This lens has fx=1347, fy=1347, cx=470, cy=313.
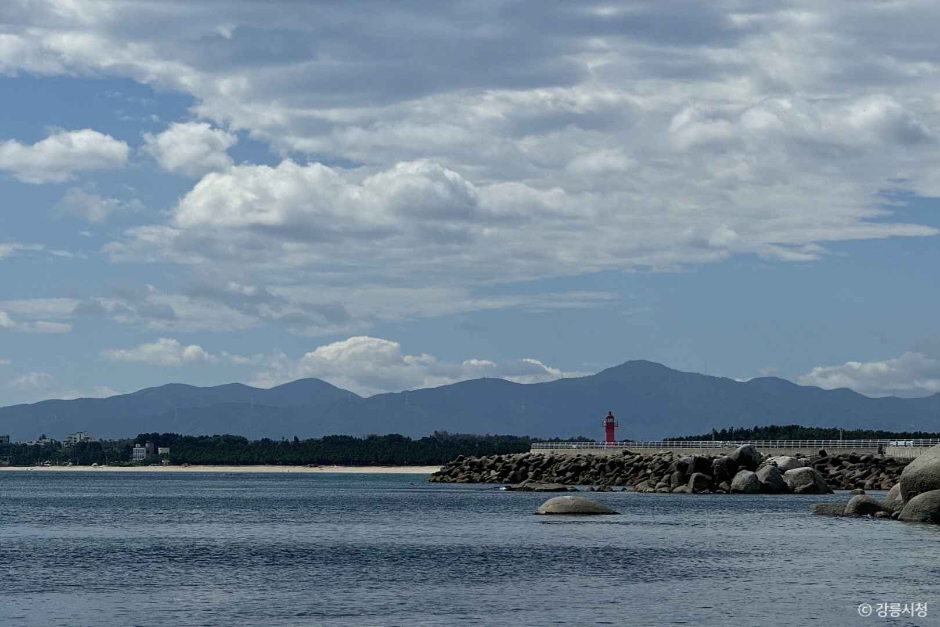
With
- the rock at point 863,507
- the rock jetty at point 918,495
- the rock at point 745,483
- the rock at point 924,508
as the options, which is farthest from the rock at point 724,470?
the rock at point 924,508

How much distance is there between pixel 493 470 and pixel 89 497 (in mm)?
46133

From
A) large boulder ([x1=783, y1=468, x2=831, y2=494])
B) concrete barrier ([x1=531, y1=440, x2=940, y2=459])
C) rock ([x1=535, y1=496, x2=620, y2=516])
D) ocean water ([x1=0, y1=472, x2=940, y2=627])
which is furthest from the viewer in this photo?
concrete barrier ([x1=531, y1=440, x2=940, y2=459])

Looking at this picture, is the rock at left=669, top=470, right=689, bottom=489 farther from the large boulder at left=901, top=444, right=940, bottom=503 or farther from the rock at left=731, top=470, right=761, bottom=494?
the large boulder at left=901, top=444, right=940, bottom=503

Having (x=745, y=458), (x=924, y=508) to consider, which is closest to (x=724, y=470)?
(x=745, y=458)

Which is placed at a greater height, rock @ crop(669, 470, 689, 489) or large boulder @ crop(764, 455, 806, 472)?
large boulder @ crop(764, 455, 806, 472)

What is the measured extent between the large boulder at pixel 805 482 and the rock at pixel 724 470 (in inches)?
175

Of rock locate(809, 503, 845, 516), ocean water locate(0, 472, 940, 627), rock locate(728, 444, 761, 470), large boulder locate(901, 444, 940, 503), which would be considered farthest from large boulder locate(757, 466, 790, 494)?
large boulder locate(901, 444, 940, 503)

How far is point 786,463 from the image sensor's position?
382 ft

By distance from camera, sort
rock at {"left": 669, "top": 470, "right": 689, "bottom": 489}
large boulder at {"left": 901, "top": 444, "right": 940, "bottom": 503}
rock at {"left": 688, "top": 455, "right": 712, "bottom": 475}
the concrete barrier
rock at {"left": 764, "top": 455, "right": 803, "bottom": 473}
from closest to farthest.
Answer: large boulder at {"left": 901, "top": 444, "right": 940, "bottom": 503}
rock at {"left": 688, "top": 455, "right": 712, "bottom": 475}
rock at {"left": 669, "top": 470, "right": 689, "bottom": 489}
rock at {"left": 764, "top": 455, "right": 803, "bottom": 473}
the concrete barrier

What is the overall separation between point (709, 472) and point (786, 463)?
854cm

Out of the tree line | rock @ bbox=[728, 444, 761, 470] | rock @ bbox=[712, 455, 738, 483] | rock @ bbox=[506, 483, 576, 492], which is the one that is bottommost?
rock @ bbox=[506, 483, 576, 492]

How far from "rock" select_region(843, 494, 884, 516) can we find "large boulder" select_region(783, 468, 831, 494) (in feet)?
106

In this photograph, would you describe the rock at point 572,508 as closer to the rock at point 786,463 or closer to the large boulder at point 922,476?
the large boulder at point 922,476

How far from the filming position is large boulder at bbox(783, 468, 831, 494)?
10869 cm
